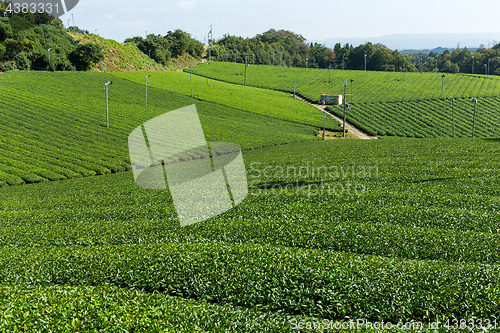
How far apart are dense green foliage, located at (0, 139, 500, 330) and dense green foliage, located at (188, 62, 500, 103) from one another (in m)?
103

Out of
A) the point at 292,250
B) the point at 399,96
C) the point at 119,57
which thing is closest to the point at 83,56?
the point at 119,57

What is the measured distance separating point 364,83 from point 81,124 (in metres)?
113

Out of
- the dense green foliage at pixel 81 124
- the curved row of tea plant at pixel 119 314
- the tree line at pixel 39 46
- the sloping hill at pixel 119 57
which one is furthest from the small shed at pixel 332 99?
the curved row of tea plant at pixel 119 314

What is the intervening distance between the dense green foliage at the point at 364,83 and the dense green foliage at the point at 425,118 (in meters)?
8.61

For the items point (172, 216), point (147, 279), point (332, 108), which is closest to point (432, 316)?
point (147, 279)

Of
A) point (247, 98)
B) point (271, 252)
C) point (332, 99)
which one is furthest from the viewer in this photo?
point (332, 99)

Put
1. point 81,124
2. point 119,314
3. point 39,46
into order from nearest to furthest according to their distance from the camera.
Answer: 1. point 119,314
2. point 81,124
3. point 39,46

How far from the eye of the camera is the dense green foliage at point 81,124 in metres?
49.2

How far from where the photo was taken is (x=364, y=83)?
486 feet

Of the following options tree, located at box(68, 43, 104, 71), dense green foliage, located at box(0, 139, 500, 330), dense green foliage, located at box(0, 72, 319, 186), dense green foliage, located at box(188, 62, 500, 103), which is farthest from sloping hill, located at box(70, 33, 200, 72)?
dense green foliage, located at box(0, 139, 500, 330)

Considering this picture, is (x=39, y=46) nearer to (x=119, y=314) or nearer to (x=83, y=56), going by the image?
(x=83, y=56)

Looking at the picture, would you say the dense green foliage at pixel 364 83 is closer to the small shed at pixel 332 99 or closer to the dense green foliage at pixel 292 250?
the small shed at pixel 332 99

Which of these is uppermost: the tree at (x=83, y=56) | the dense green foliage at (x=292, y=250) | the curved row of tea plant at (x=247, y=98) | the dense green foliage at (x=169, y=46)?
the dense green foliage at (x=169, y=46)

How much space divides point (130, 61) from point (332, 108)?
78.9 m
